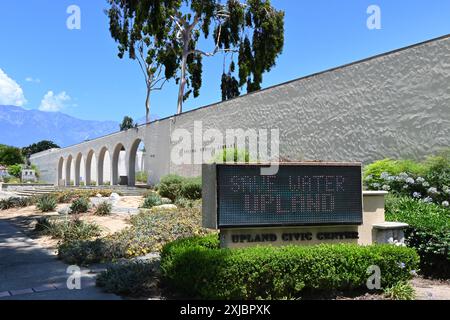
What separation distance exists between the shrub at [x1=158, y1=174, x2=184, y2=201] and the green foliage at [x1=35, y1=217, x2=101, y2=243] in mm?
7982

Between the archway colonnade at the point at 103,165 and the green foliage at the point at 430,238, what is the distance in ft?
82.2

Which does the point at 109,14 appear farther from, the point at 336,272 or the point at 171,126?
the point at 336,272

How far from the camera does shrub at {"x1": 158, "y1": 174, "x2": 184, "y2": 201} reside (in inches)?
748

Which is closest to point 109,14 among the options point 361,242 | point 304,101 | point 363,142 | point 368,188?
point 304,101

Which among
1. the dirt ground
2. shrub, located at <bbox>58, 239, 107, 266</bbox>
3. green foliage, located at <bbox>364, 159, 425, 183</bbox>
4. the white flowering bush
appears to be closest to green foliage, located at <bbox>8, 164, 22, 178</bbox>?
the dirt ground

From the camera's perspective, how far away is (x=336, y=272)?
5.69 metres

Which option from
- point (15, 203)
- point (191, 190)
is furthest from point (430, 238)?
point (15, 203)

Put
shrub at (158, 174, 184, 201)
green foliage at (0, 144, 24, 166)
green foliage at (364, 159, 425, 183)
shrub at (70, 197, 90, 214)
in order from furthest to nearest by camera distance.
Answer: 1. green foliage at (0, 144, 24, 166)
2. shrub at (158, 174, 184, 201)
3. shrub at (70, 197, 90, 214)
4. green foliage at (364, 159, 425, 183)

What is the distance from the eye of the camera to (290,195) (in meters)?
6.25

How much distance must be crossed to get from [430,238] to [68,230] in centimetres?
724

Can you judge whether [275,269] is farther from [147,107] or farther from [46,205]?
[147,107]

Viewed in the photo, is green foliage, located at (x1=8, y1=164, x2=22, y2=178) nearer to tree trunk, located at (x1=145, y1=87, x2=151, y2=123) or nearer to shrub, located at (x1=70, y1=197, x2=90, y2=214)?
tree trunk, located at (x1=145, y1=87, x2=151, y2=123)

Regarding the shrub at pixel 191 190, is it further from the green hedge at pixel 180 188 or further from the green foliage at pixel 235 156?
the green foliage at pixel 235 156
